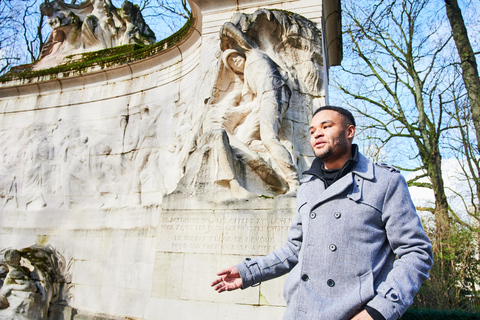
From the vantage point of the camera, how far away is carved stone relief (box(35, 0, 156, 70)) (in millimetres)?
9734

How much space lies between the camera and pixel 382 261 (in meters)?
1.65

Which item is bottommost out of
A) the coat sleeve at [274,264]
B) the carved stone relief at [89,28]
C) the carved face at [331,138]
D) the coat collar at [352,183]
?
the coat sleeve at [274,264]

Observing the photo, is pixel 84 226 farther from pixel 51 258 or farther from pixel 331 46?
pixel 331 46

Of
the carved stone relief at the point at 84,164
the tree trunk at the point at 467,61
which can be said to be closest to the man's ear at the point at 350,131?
the carved stone relief at the point at 84,164

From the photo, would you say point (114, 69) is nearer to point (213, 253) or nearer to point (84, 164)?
point (84, 164)

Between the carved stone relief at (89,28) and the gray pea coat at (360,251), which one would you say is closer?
the gray pea coat at (360,251)

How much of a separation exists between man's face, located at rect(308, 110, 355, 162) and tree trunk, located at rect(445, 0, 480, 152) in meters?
7.09

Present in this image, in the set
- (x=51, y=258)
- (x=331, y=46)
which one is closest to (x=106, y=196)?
(x=51, y=258)

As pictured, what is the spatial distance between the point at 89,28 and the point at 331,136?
9342 mm

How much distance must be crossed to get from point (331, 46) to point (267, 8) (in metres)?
2.49

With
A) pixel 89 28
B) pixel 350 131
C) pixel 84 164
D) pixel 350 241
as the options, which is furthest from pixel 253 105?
pixel 89 28

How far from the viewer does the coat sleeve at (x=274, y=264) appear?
1.94m

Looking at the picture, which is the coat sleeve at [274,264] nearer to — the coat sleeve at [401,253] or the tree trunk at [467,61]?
the coat sleeve at [401,253]

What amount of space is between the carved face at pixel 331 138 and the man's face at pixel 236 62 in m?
3.88
